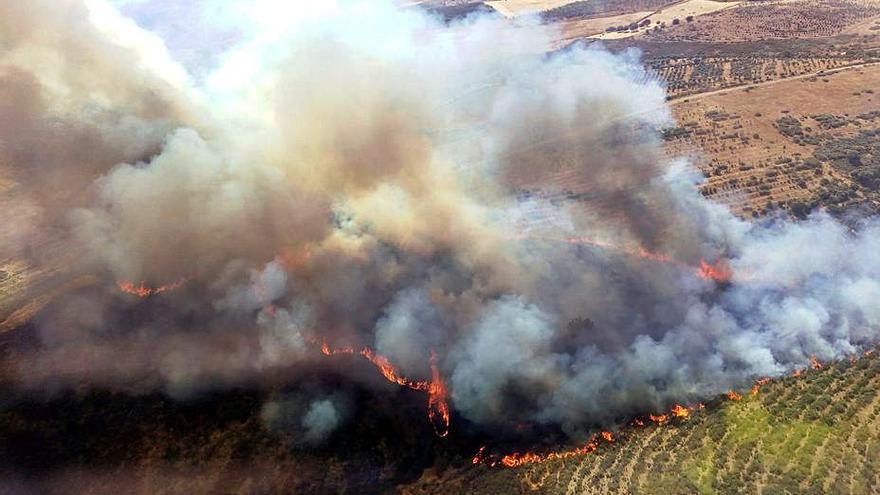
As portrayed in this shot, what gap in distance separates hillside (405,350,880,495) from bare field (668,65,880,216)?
68.6 feet

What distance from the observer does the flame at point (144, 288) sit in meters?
43.2

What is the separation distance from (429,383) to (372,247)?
13.1m

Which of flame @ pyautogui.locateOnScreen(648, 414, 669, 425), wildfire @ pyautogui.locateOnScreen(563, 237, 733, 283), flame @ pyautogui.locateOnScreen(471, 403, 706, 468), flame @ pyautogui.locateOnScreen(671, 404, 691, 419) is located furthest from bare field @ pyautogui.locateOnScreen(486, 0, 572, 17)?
flame @ pyautogui.locateOnScreen(471, 403, 706, 468)

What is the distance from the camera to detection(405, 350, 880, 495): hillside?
2812 cm

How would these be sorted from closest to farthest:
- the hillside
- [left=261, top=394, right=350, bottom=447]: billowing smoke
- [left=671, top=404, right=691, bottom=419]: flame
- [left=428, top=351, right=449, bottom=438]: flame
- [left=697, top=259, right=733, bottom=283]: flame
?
1. the hillside
2. [left=671, top=404, right=691, bottom=419]: flame
3. [left=261, top=394, right=350, bottom=447]: billowing smoke
4. [left=428, top=351, right=449, bottom=438]: flame
5. [left=697, top=259, right=733, bottom=283]: flame

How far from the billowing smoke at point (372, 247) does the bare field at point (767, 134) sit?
10.4ft

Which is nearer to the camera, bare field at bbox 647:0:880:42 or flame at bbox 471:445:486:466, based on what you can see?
flame at bbox 471:445:486:466

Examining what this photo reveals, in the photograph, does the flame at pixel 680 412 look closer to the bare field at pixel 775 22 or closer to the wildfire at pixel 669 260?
the wildfire at pixel 669 260

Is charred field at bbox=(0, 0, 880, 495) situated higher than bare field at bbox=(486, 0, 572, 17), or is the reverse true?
bare field at bbox=(486, 0, 572, 17)

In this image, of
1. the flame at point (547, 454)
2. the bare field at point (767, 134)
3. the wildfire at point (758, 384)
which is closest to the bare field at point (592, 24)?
the bare field at point (767, 134)

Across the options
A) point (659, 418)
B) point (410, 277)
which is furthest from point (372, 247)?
point (659, 418)

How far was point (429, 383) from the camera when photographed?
118 feet

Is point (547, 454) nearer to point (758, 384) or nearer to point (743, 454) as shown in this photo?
point (743, 454)

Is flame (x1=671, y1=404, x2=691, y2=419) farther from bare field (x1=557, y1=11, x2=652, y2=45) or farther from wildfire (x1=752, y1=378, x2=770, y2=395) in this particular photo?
bare field (x1=557, y1=11, x2=652, y2=45)
